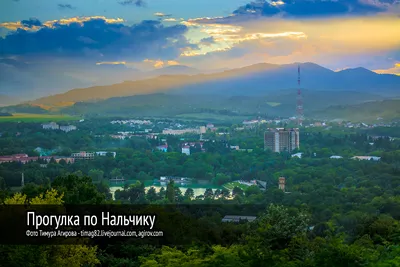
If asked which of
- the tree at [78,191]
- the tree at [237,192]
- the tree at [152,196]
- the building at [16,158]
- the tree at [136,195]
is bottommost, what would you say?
the tree at [237,192]

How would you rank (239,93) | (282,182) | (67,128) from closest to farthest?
(282,182)
(67,128)
(239,93)

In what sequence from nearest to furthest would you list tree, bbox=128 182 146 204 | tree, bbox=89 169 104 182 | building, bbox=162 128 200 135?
tree, bbox=128 182 146 204
tree, bbox=89 169 104 182
building, bbox=162 128 200 135

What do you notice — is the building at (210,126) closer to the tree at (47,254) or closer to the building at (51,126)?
the building at (51,126)

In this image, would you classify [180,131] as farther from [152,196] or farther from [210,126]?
[152,196]

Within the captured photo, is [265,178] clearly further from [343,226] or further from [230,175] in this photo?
[343,226]

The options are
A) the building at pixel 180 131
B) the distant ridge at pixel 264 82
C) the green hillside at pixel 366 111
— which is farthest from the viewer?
the distant ridge at pixel 264 82

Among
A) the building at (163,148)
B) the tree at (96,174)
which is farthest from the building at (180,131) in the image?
the tree at (96,174)

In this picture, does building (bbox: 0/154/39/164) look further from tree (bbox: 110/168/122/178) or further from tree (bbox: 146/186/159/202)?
tree (bbox: 146/186/159/202)

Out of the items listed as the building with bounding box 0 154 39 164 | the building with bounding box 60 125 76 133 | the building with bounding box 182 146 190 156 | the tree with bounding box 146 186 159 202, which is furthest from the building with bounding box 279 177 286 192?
the building with bounding box 60 125 76 133

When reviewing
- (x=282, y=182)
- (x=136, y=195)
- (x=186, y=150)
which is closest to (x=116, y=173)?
(x=282, y=182)
